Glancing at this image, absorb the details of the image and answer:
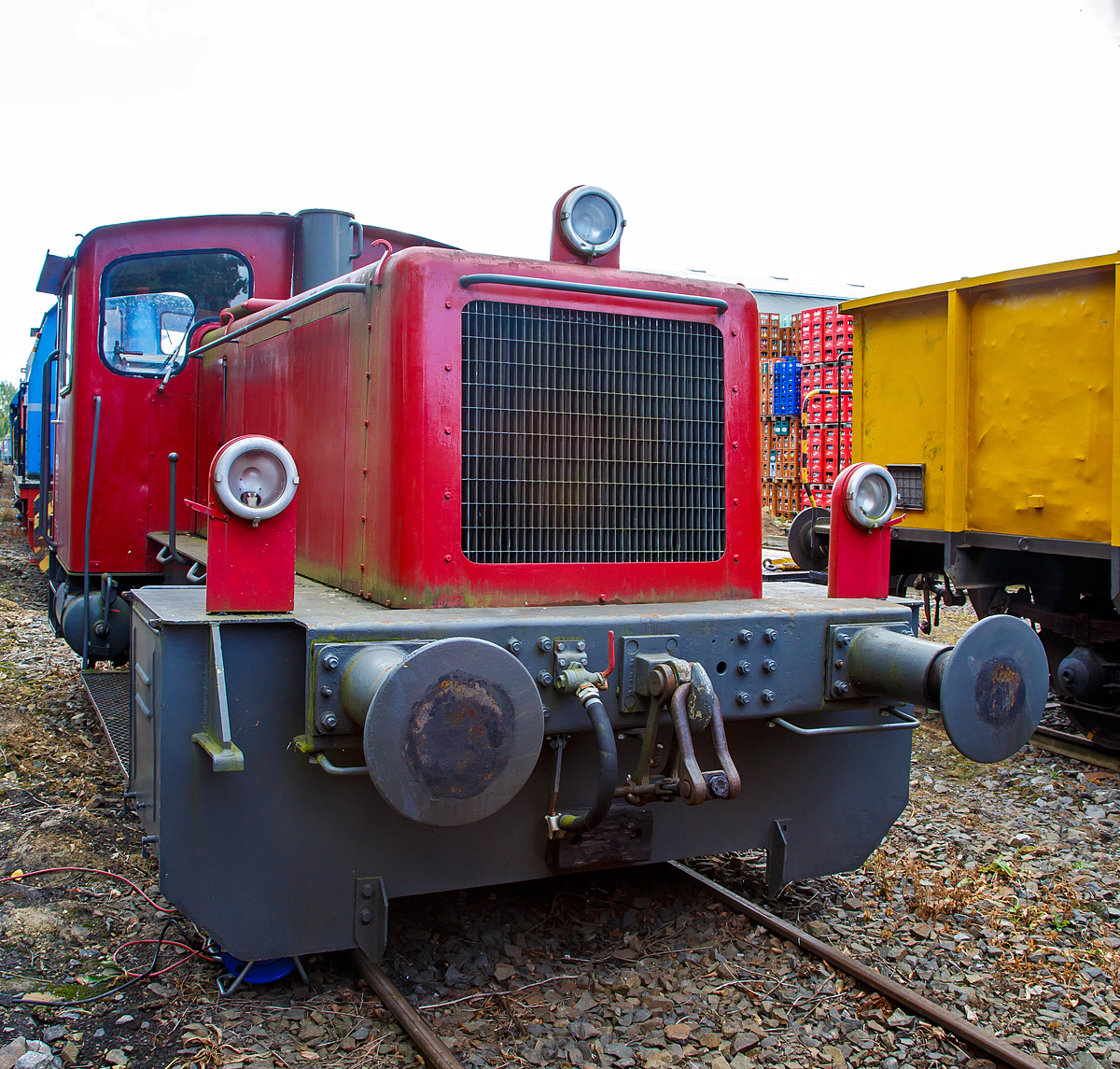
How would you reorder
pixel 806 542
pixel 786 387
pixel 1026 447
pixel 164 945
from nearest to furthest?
pixel 164 945 < pixel 1026 447 < pixel 806 542 < pixel 786 387

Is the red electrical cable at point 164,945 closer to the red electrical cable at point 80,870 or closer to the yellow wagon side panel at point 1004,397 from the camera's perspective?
the red electrical cable at point 80,870

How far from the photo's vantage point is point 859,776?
3.63 meters

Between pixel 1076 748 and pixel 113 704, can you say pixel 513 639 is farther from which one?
pixel 1076 748

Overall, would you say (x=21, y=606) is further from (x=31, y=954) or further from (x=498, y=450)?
(x=498, y=450)

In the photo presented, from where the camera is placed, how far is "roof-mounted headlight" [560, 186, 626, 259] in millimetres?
3381

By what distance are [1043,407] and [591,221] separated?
366 centimetres

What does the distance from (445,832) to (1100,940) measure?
2.37 metres

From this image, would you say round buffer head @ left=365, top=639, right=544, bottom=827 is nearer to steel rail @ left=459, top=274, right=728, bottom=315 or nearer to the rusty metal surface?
the rusty metal surface

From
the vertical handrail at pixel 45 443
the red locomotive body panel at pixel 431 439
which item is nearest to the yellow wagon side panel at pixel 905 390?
the red locomotive body panel at pixel 431 439

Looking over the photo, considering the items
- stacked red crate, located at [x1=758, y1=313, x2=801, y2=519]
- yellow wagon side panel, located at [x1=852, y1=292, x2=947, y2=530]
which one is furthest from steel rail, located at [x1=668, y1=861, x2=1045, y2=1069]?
stacked red crate, located at [x1=758, y1=313, x2=801, y2=519]

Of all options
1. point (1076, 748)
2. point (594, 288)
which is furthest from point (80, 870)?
point (1076, 748)

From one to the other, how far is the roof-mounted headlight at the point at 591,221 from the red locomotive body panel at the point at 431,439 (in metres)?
0.10

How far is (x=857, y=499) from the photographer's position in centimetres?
351

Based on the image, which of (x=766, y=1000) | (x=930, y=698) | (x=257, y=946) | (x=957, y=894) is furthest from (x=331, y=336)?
(x=957, y=894)
